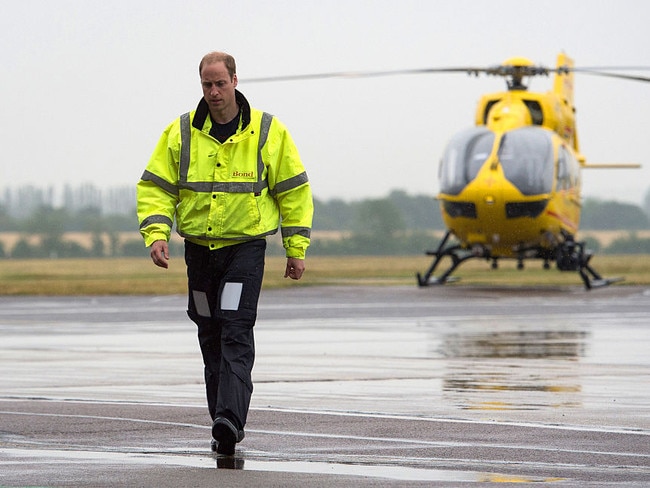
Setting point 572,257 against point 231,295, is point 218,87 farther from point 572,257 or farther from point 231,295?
point 572,257

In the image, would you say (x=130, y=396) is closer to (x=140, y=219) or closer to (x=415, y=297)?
(x=140, y=219)

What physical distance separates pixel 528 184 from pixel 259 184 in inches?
1031

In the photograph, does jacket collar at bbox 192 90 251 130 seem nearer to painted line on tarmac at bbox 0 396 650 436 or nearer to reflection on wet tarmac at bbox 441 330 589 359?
painted line on tarmac at bbox 0 396 650 436

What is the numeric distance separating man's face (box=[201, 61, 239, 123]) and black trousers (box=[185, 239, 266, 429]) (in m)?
0.72

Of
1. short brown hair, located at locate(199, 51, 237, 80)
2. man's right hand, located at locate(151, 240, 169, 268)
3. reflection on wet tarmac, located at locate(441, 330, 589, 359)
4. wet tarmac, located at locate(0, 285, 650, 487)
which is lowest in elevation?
reflection on wet tarmac, located at locate(441, 330, 589, 359)

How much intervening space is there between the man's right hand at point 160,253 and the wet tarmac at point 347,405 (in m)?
0.94

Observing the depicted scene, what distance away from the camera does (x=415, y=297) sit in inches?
1223

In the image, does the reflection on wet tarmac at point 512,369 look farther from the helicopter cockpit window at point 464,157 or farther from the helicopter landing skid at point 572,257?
the helicopter landing skid at point 572,257

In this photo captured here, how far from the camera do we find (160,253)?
25.6 feet

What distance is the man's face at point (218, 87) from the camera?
7805 mm

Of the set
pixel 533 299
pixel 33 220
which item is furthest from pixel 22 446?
pixel 33 220

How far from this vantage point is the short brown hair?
7.80m

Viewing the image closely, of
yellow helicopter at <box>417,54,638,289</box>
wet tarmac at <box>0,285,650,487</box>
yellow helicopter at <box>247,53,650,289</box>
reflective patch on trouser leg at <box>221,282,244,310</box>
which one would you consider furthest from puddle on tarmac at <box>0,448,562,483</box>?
yellow helicopter at <box>417,54,638,289</box>

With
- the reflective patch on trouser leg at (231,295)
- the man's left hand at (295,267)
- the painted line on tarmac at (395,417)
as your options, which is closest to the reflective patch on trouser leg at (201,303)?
the reflective patch on trouser leg at (231,295)
